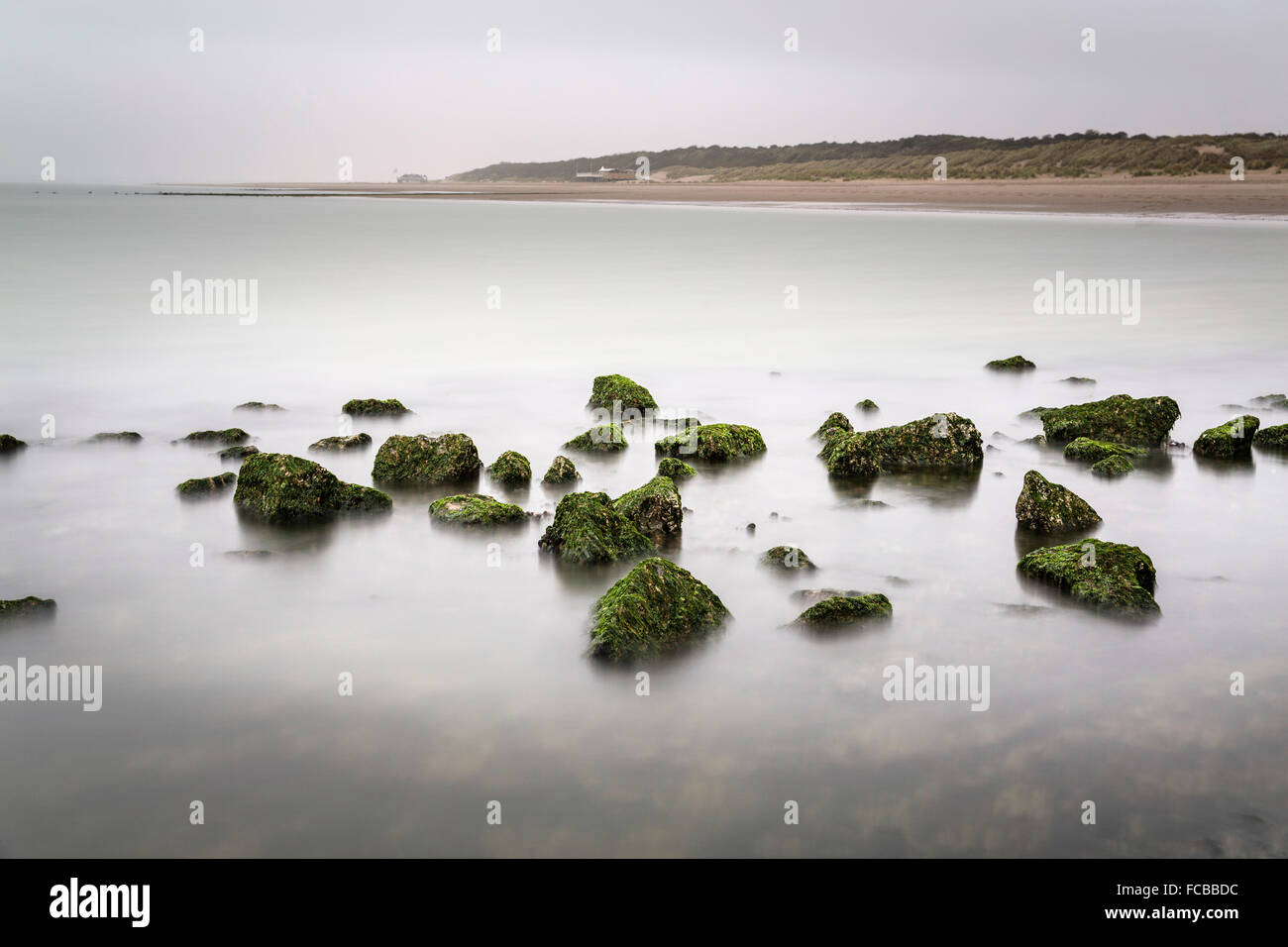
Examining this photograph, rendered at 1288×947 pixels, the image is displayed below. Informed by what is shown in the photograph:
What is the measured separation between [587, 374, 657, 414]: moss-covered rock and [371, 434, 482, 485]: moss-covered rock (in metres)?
3.13

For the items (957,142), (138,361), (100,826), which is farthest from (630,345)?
(957,142)

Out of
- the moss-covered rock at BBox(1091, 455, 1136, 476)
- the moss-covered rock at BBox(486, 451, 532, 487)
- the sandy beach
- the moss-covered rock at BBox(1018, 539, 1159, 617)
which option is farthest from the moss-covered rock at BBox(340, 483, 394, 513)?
the sandy beach

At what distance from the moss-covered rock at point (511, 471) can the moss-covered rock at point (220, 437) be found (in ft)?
10.2

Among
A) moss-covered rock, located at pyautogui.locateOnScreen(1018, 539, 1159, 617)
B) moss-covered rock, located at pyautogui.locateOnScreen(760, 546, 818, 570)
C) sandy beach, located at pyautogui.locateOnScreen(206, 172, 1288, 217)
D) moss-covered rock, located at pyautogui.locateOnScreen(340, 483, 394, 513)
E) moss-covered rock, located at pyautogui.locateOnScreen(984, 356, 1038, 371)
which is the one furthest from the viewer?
sandy beach, located at pyautogui.locateOnScreen(206, 172, 1288, 217)

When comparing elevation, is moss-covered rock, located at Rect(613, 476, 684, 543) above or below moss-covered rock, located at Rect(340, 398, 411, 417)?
below

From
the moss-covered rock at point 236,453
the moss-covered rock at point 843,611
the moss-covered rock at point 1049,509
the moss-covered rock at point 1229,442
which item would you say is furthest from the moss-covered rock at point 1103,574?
the moss-covered rock at point 236,453

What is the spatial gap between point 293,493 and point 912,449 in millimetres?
5387

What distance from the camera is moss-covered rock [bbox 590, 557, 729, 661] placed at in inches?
240

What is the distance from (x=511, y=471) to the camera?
9367 mm

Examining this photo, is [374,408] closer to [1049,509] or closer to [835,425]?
[835,425]

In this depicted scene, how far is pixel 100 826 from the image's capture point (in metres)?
4.59

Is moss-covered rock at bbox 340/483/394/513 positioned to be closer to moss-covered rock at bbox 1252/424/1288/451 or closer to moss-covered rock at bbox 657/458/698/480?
moss-covered rock at bbox 657/458/698/480

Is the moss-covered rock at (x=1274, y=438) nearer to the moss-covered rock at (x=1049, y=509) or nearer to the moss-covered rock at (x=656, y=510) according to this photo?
the moss-covered rock at (x=1049, y=509)
